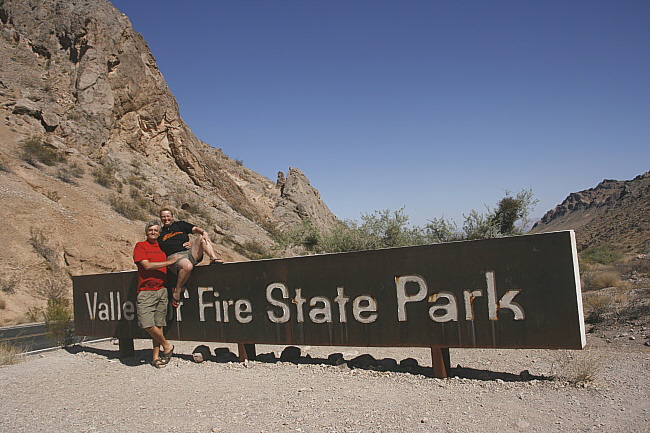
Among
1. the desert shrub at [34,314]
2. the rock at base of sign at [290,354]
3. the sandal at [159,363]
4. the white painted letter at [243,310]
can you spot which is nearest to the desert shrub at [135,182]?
the desert shrub at [34,314]

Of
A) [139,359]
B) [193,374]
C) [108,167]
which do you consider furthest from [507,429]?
[108,167]

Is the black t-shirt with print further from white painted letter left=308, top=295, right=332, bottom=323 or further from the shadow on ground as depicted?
white painted letter left=308, top=295, right=332, bottom=323

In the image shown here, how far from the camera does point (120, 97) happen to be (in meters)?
34.9

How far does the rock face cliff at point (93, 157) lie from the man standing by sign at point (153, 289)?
49.6 ft

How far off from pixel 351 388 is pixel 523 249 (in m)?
2.43

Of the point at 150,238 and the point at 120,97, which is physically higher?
the point at 120,97

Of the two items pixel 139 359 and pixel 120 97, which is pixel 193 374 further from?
pixel 120 97

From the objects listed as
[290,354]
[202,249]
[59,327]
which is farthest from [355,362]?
[59,327]

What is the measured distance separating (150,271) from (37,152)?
78.6 ft

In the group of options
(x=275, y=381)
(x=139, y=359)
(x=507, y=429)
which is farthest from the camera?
(x=139, y=359)

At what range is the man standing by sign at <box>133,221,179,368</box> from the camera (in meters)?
7.67

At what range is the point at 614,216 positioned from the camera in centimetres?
5372

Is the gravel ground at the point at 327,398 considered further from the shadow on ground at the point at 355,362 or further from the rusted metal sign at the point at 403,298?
the rusted metal sign at the point at 403,298

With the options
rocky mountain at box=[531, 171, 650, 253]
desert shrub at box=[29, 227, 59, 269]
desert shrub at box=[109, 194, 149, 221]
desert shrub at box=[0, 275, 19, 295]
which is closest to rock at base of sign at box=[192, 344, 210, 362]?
desert shrub at box=[0, 275, 19, 295]
